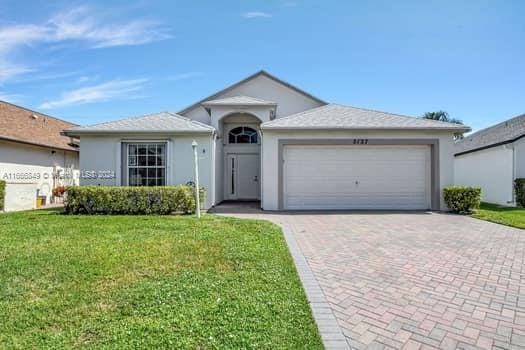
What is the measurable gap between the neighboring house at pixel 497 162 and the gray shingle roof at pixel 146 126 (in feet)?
50.2

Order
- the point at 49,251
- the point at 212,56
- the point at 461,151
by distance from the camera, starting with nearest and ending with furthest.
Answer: the point at 49,251 → the point at 212,56 → the point at 461,151

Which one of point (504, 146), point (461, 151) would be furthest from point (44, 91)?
point (461, 151)

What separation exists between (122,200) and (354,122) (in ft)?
31.9

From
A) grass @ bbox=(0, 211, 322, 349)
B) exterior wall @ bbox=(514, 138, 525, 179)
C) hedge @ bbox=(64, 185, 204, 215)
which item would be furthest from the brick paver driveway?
exterior wall @ bbox=(514, 138, 525, 179)

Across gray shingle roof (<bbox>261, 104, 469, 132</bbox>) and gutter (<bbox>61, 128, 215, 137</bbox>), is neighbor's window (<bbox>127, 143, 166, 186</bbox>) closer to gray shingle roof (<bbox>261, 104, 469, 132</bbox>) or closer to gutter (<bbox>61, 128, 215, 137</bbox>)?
gutter (<bbox>61, 128, 215, 137</bbox>)

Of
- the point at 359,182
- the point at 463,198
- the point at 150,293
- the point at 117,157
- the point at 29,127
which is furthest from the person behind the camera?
the point at 29,127

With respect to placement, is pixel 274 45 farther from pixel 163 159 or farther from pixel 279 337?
pixel 279 337

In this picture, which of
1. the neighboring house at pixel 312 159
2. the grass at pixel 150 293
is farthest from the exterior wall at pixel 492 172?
the grass at pixel 150 293

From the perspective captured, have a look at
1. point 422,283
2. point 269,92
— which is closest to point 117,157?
point 269,92

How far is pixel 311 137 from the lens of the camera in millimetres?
12477

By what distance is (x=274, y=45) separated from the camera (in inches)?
580

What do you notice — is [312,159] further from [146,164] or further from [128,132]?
[128,132]

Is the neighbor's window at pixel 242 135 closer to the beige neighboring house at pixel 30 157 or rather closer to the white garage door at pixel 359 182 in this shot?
the white garage door at pixel 359 182

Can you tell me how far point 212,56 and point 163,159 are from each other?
19.2 ft
